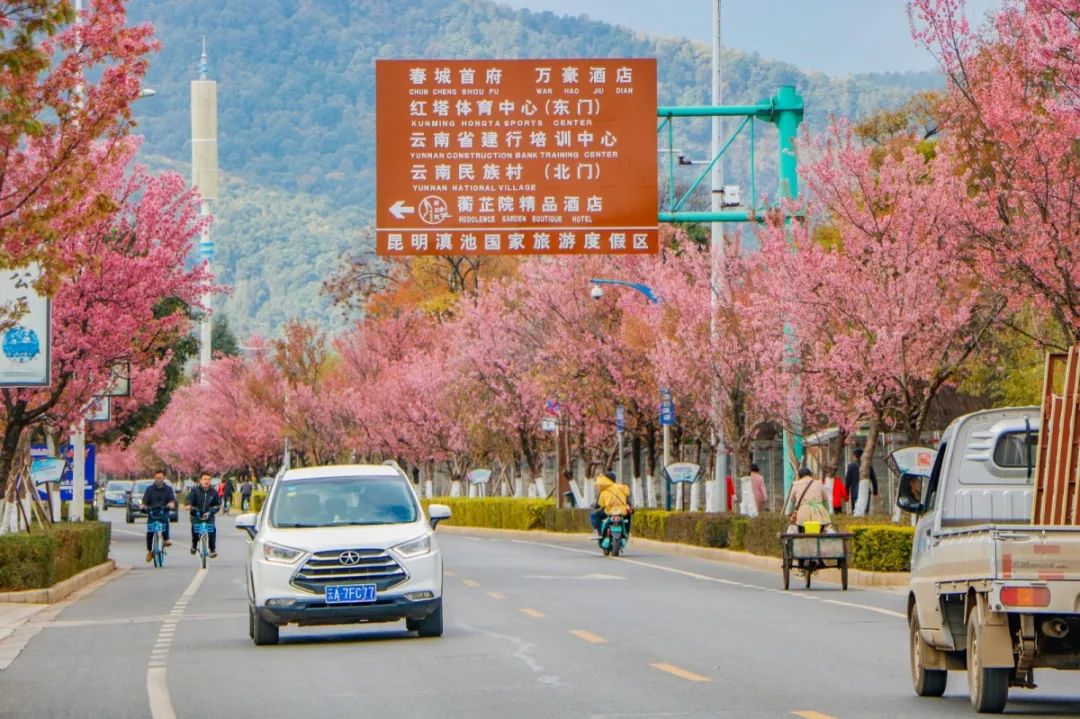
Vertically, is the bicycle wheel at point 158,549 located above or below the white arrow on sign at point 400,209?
below

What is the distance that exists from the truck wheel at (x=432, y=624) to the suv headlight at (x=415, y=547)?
558 millimetres

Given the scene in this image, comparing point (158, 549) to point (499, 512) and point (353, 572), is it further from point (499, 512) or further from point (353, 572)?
point (353, 572)

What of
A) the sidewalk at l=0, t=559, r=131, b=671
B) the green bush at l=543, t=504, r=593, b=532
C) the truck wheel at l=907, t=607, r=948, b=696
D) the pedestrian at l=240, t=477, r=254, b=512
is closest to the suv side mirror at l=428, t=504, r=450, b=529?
the sidewalk at l=0, t=559, r=131, b=671

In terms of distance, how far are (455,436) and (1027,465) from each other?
204ft

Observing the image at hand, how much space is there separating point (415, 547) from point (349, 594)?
81 cm

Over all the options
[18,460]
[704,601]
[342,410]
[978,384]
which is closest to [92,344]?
[18,460]

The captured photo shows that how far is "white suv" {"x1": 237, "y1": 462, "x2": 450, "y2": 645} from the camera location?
2011 cm

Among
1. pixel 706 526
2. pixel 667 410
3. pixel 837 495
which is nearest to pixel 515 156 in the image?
pixel 706 526

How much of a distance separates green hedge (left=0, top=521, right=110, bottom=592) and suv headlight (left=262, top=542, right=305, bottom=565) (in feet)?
35.1

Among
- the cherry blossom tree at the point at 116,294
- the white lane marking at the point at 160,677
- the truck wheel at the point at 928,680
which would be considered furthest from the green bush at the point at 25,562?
the truck wheel at the point at 928,680

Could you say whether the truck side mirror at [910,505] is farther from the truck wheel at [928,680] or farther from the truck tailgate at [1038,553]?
the truck tailgate at [1038,553]

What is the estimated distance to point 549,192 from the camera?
126ft

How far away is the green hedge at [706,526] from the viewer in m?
31.3

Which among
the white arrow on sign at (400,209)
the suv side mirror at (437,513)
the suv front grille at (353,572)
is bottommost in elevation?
the suv front grille at (353,572)
